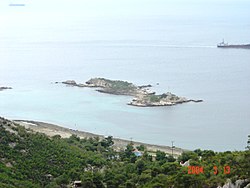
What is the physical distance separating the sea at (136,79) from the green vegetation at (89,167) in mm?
5906

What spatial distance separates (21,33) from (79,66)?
20.4m

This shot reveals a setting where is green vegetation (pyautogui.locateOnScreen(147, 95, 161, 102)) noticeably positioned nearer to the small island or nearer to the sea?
the small island

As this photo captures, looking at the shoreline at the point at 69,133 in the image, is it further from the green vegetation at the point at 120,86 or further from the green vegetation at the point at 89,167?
the green vegetation at the point at 120,86

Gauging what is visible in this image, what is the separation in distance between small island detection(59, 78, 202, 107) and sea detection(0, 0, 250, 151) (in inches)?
18.9

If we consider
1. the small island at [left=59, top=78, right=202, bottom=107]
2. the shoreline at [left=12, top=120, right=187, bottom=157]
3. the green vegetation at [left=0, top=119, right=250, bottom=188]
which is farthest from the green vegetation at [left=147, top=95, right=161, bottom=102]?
the green vegetation at [left=0, top=119, right=250, bottom=188]

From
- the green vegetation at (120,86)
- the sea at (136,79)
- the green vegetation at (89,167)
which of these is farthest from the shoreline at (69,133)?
the green vegetation at (120,86)

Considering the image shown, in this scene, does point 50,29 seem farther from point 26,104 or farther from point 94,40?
point 26,104

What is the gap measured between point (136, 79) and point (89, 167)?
56.1 ft

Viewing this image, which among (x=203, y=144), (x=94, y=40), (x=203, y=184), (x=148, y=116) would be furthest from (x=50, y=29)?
(x=203, y=184)

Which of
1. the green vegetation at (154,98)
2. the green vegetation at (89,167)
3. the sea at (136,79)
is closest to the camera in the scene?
the green vegetation at (89,167)

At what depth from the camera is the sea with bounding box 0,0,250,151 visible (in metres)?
18.5

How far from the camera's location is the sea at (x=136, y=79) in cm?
1853

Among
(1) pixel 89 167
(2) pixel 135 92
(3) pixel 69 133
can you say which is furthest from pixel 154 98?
(1) pixel 89 167

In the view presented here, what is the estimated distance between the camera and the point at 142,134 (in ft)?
58.7
